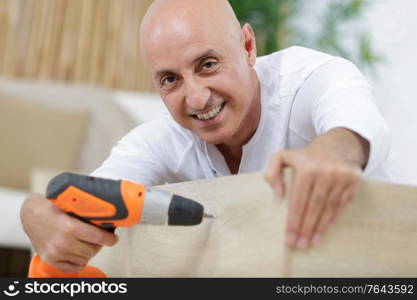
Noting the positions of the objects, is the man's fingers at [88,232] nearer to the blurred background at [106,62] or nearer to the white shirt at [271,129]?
the white shirt at [271,129]

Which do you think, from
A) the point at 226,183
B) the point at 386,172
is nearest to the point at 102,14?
the point at 386,172

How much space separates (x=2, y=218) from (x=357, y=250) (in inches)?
81.0

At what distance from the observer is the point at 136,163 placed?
1.38 m

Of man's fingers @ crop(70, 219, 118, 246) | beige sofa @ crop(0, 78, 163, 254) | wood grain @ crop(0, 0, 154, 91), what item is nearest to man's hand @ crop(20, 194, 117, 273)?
man's fingers @ crop(70, 219, 118, 246)

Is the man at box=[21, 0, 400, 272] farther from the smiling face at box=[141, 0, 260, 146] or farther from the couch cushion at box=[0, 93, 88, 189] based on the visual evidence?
the couch cushion at box=[0, 93, 88, 189]

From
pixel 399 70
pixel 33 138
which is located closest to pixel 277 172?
pixel 33 138

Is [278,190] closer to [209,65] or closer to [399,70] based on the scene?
[209,65]

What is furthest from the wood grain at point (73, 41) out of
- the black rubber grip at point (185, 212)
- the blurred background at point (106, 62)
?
the black rubber grip at point (185, 212)

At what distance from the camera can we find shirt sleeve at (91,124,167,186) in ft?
4.39

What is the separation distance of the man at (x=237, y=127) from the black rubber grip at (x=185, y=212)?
5.7 inches

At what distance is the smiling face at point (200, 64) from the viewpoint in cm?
115

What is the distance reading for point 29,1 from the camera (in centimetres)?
346

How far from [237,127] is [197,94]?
148 millimetres

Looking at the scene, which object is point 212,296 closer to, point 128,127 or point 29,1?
point 128,127
